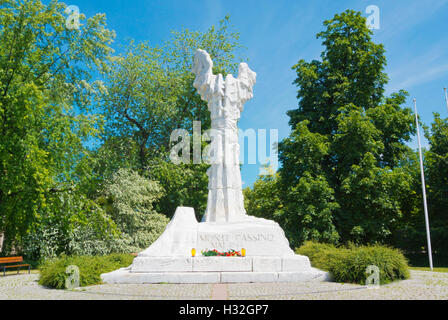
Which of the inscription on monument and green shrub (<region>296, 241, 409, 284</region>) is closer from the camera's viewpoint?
green shrub (<region>296, 241, 409, 284</region>)

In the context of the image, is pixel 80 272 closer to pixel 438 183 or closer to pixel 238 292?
pixel 238 292

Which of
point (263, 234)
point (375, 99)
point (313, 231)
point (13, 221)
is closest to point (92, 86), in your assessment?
point (13, 221)

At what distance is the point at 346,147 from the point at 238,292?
1423cm

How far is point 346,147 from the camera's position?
20.2m

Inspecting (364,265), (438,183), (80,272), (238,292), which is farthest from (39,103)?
(438,183)

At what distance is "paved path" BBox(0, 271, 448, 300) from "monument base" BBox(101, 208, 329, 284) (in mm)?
502

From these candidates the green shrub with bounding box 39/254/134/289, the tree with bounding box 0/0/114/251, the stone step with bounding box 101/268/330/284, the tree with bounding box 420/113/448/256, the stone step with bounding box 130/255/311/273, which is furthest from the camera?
the tree with bounding box 420/113/448/256

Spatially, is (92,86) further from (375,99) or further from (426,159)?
(426,159)

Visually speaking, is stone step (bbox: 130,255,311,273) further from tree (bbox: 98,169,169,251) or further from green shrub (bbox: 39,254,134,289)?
tree (bbox: 98,169,169,251)

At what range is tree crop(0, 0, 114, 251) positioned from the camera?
13.2 m

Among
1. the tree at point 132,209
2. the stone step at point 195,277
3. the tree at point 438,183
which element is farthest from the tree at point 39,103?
the tree at point 438,183

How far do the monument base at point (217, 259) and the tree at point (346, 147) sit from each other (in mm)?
7549

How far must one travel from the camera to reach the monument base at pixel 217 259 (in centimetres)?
982

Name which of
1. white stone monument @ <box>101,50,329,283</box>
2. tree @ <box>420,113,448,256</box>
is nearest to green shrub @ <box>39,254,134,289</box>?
white stone monument @ <box>101,50,329,283</box>
